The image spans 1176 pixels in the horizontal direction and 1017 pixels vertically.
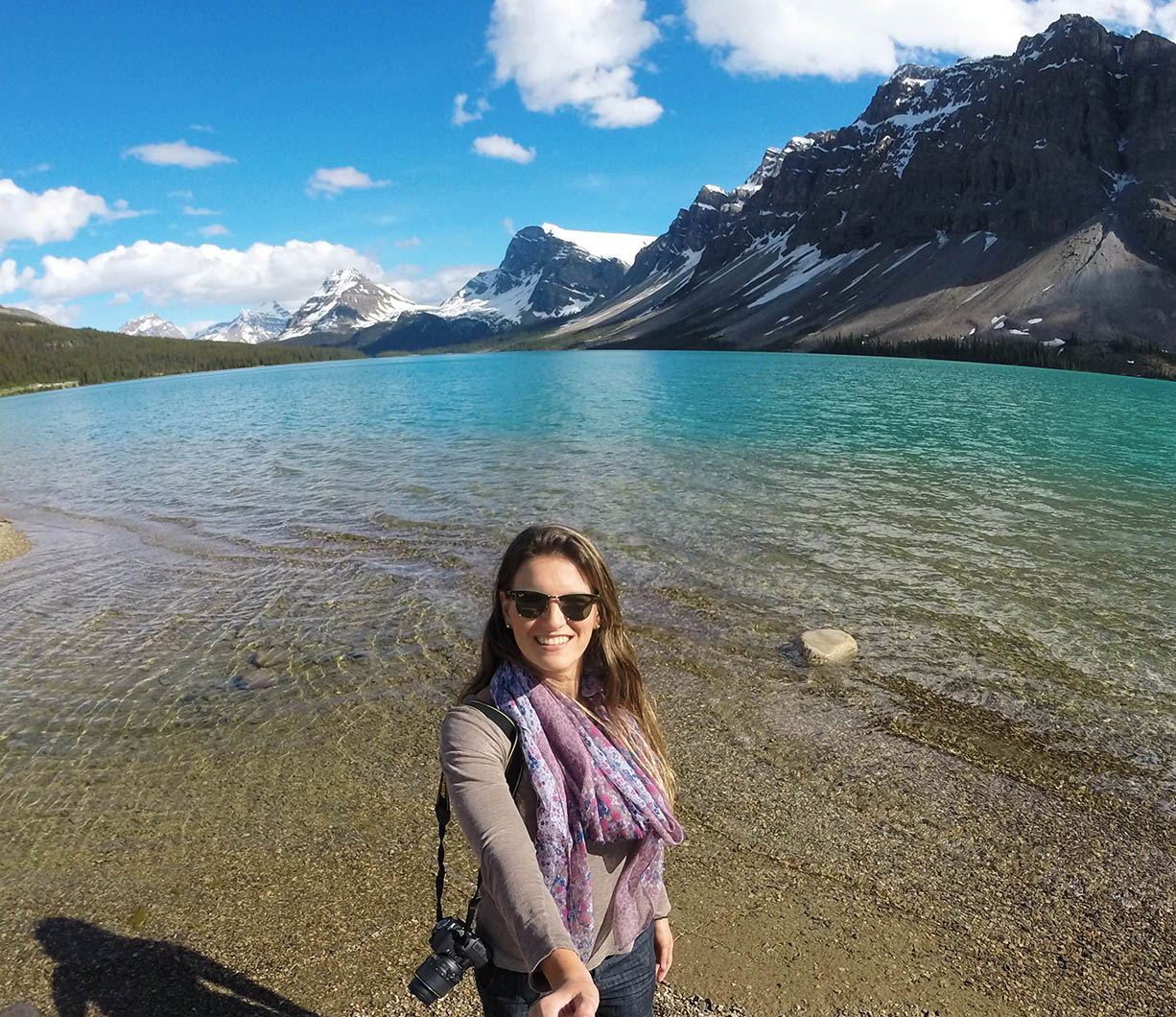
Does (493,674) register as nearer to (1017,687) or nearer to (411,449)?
(1017,687)

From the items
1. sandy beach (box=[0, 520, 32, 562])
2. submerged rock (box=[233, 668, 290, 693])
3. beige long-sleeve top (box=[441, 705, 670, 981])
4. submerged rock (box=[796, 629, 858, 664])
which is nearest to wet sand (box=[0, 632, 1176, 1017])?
submerged rock (box=[233, 668, 290, 693])

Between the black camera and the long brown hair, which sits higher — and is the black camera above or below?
below

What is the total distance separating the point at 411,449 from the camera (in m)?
40.9

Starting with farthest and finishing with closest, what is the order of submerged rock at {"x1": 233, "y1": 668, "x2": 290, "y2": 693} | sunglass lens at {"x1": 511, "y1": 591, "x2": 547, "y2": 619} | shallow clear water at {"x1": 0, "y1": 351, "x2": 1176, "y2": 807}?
submerged rock at {"x1": 233, "y1": 668, "x2": 290, "y2": 693}, shallow clear water at {"x1": 0, "y1": 351, "x2": 1176, "y2": 807}, sunglass lens at {"x1": 511, "y1": 591, "x2": 547, "y2": 619}

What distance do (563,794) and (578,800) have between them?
13cm

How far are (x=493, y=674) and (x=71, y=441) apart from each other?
6370 centimetres

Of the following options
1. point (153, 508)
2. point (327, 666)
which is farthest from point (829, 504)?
point (153, 508)

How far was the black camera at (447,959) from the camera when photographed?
10.4ft

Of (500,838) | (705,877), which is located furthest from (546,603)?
(705,877)

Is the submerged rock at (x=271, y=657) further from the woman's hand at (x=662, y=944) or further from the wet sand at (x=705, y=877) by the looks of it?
the woman's hand at (x=662, y=944)

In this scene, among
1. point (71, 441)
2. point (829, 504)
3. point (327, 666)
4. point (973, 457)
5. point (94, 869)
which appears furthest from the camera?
point (71, 441)

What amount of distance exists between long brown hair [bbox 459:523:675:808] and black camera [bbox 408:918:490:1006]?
1023mm

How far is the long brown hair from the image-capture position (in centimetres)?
364

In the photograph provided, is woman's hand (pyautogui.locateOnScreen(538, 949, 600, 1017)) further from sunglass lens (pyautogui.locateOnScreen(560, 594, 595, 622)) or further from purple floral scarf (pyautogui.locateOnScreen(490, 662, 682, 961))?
sunglass lens (pyautogui.locateOnScreen(560, 594, 595, 622))
